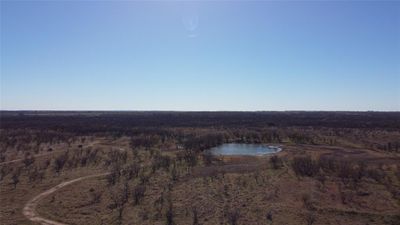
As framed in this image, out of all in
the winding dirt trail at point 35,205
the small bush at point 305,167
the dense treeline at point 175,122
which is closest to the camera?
the winding dirt trail at point 35,205

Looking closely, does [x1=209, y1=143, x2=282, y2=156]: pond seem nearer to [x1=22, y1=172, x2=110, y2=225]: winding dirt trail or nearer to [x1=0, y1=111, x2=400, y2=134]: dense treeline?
[x1=22, y1=172, x2=110, y2=225]: winding dirt trail

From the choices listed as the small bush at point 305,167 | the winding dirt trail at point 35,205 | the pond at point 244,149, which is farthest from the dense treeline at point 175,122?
the winding dirt trail at point 35,205

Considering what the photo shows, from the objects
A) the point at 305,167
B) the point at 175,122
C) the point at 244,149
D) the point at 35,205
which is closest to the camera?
the point at 35,205

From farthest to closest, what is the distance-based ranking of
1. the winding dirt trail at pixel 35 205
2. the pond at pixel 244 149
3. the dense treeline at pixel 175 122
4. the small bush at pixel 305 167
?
the dense treeline at pixel 175 122 < the pond at pixel 244 149 < the small bush at pixel 305 167 < the winding dirt trail at pixel 35 205

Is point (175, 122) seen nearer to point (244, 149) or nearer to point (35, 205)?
point (244, 149)

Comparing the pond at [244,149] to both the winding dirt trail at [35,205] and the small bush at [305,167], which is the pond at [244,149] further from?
the winding dirt trail at [35,205]

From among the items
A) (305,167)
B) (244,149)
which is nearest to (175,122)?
(244,149)

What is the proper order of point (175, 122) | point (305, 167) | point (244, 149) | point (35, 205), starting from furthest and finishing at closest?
point (175, 122)
point (244, 149)
point (305, 167)
point (35, 205)

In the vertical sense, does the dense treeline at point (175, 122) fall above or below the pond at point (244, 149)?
above

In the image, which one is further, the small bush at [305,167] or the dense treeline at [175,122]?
the dense treeline at [175,122]

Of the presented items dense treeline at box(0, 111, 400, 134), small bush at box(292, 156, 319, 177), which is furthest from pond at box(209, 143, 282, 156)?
dense treeline at box(0, 111, 400, 134)

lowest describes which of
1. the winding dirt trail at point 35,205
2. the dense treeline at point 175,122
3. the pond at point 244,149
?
the winding dirt trail at point 35,205
